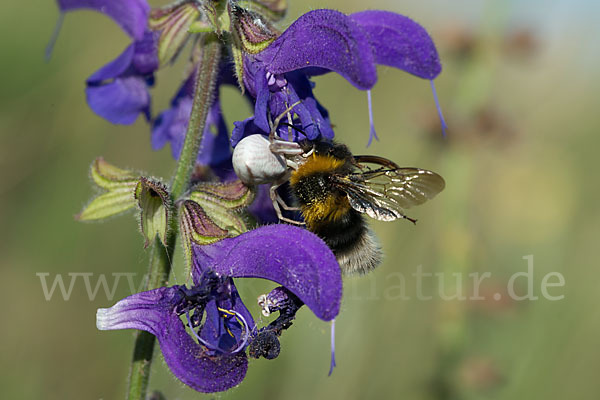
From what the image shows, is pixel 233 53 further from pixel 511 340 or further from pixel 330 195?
pixel 511 340

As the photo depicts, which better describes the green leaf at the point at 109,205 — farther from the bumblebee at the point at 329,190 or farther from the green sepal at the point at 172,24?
the green sepal at the point at 172,24

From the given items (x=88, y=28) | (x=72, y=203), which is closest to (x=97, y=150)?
(x=72, y=203)

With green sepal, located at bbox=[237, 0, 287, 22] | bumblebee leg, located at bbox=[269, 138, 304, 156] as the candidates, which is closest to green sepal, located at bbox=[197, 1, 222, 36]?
green sepal, located at bbox=[237, 0, 287, 22]

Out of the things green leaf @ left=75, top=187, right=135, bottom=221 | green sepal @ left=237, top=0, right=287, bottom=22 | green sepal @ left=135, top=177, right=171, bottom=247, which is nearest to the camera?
green sepal @ left=135, top=177, right=171, bottom=247

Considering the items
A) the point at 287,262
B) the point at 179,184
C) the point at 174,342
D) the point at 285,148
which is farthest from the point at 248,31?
the point at 174,342

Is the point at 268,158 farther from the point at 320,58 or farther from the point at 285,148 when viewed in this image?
the point at 320,58

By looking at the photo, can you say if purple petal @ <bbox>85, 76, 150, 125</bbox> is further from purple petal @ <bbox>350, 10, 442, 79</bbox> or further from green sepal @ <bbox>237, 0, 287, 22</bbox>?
purple petal @ <bbox>350, 10, 442, 79</bbox>

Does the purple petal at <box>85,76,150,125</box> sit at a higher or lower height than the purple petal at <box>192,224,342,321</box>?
higher
